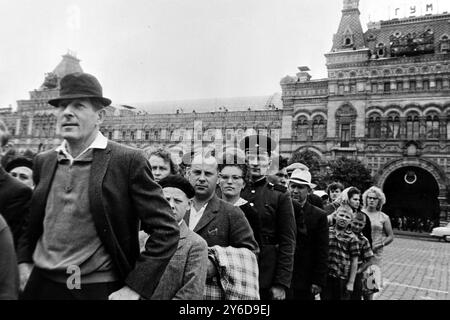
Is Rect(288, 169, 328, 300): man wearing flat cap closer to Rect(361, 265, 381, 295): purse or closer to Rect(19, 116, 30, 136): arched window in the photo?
Rect(361, 265, 381, 295): purse

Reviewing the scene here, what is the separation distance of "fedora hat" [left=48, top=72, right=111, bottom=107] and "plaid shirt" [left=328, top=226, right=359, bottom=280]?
13.1ft

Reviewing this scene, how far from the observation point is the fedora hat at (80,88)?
→ 228cm

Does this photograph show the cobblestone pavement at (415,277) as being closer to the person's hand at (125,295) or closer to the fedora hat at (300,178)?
the fedora hat at (300,178)

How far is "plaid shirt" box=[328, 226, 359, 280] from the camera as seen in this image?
16.9 feet

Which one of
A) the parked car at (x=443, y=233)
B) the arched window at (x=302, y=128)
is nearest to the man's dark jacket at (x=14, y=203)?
the parked car at (x=443, y=233)

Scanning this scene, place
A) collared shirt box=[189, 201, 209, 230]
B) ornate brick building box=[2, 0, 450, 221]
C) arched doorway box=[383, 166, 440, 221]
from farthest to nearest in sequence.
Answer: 1. arched doorway box=[383, 166, 440, 221]
2. ornate brick building box=[2, 0, 450, 221]
3. collared shirt box=[189, 201, 209, 230]

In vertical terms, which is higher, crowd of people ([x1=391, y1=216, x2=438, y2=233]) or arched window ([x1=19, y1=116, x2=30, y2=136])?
arched window ([x1=19, y1=116, x2=30, y2=136])

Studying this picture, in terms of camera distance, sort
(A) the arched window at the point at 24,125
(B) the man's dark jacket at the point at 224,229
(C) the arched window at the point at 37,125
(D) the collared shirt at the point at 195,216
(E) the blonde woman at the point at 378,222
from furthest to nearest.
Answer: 1. (A) the arched window at the point at 24,125
2. (C) the arched window at the point at 37,125
3. (E) the blonde woman at the point at 378,222
4. (D) the collared shirt at the point at 195,216
5. (B) the man's dark jacket at the point at 224,229

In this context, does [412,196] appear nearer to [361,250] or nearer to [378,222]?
[378,222]

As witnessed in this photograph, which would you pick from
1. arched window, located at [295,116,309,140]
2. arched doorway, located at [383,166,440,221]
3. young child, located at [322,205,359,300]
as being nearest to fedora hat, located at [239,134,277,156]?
young child, located at [322,205,359,300]

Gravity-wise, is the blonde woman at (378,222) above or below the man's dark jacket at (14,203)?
below

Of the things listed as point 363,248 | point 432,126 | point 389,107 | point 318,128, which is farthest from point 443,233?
point 363,248

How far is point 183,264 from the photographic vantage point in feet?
8.25
